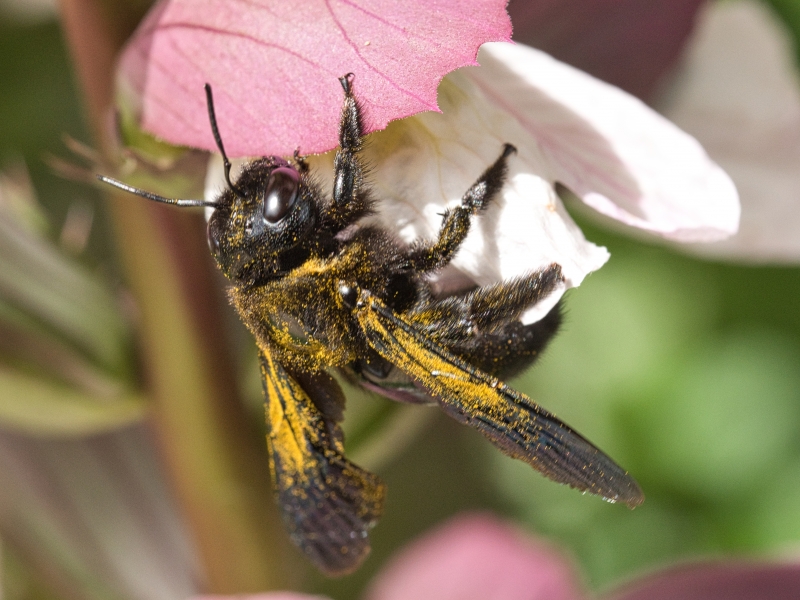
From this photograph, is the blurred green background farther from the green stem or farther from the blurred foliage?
the green stem

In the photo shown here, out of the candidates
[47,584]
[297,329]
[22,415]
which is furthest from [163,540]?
[297,329]

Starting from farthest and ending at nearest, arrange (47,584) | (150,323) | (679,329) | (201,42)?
(679,329) < (47,584) < (150,323) < (201,42)

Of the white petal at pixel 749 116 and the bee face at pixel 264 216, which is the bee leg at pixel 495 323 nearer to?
the bee face at pixel 264 216

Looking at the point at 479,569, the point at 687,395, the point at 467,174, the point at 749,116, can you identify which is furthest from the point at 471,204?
the point at 687,395

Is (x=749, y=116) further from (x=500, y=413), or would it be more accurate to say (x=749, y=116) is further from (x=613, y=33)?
(x=500, y=413)

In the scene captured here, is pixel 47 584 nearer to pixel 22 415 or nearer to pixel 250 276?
pixel 22 415
